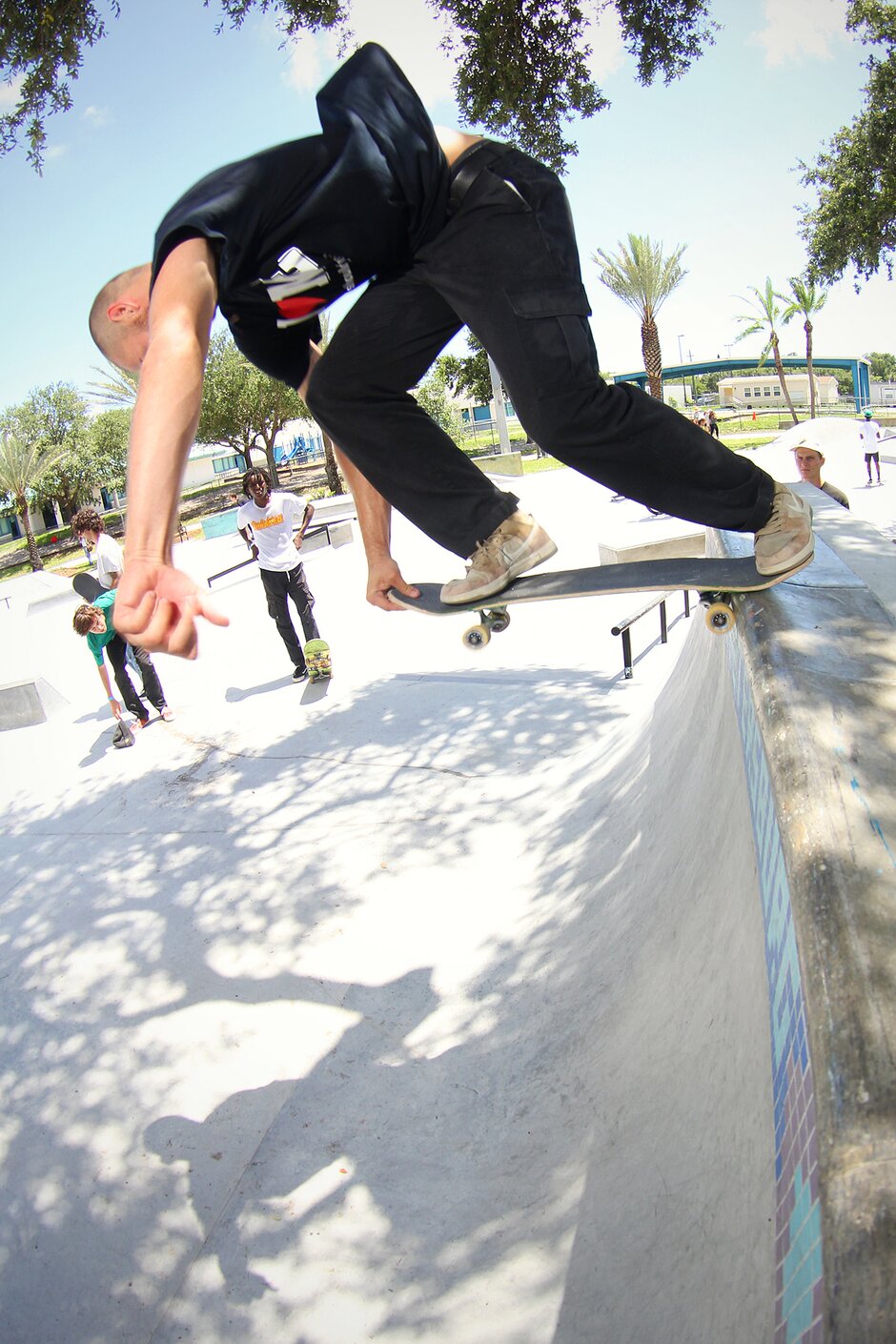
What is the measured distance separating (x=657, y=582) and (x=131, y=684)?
6.23 meters

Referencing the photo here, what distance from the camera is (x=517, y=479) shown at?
25672mm

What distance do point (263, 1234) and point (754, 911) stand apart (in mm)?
1798

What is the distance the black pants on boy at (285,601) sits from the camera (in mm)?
8163

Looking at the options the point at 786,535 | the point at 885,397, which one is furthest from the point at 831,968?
the point at 885,397

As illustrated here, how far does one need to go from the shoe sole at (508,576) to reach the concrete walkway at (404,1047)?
1.01 metres

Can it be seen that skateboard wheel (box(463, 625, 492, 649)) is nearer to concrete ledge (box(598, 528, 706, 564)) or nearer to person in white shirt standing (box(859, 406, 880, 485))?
concrete ledge (box(598, 528, 706, 564))

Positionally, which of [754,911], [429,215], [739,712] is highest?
[429,215]

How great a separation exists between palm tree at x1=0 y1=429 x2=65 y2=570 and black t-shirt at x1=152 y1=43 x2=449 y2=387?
137ft

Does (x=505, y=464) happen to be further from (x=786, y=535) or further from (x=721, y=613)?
(x=786, y=535)

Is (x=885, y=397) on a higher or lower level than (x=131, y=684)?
higher

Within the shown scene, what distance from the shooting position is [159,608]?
147 cm

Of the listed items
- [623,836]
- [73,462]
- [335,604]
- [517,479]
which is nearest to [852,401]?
[517,479]

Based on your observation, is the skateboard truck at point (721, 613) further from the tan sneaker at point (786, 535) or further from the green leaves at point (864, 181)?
the green leaves at point (864, 181)

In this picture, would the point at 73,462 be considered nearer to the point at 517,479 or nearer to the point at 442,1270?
the point at 517,479
